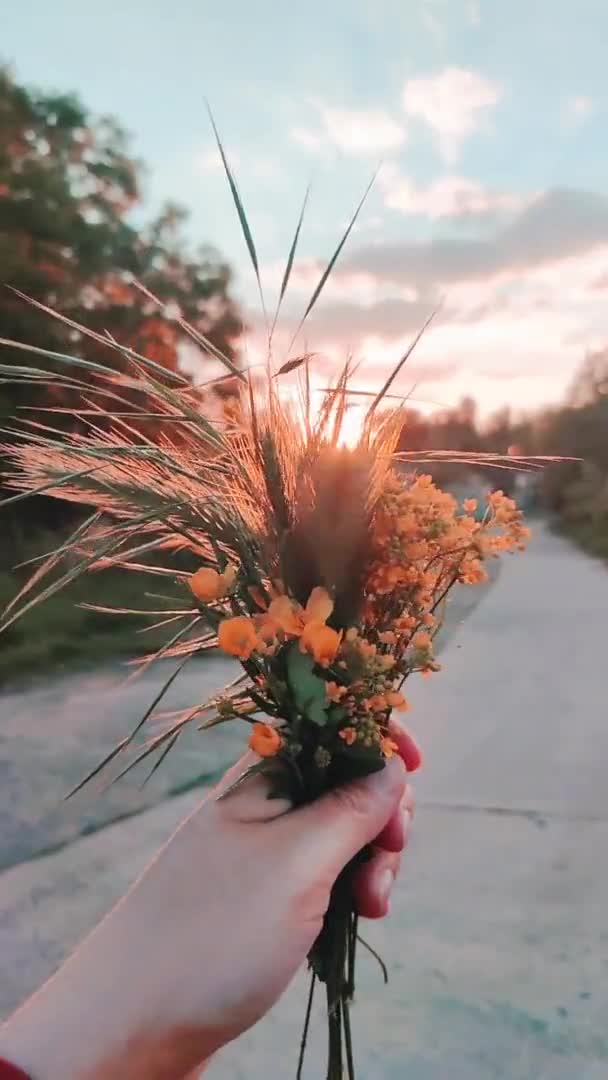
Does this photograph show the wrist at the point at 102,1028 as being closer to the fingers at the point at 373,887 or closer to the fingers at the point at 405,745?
the fingers at the point at 373,887

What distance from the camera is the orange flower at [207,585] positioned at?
0.94 metres

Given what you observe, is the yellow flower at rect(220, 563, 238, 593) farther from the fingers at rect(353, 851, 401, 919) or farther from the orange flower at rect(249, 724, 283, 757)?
the fingers at rect(353, 851, 401, 919)

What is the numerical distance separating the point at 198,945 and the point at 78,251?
10.5 metres

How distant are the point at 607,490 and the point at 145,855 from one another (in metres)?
17.3

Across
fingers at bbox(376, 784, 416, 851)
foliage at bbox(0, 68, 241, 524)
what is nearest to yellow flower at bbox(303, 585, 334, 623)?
fingers at bbox(376, 784, 416, 851)

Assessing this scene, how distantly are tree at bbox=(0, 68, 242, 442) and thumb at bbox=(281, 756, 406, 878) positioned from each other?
6230 mm

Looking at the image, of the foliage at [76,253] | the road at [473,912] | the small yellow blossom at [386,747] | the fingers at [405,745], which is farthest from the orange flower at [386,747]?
the foliage at [76,253]

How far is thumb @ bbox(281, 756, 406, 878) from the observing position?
958 millimetres

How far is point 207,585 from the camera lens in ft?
3.10

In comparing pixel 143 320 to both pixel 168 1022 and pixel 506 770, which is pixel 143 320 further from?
pixel 168 1022

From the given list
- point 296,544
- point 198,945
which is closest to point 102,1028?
point 198,945

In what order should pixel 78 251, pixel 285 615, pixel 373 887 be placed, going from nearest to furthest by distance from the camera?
pixel 285 615
pixel 373 887
pixel 78 251

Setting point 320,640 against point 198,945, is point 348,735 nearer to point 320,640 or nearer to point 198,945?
point 320,640

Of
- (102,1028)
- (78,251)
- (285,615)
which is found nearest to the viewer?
(102,1028)
